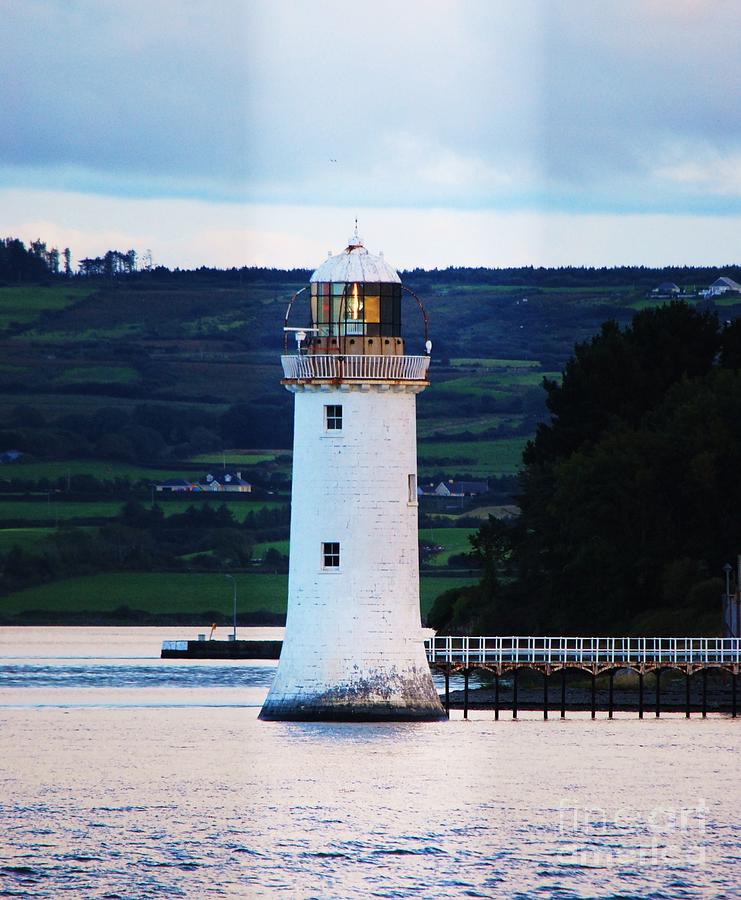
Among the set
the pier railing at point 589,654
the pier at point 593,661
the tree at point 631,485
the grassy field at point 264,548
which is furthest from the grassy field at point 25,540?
the pier railing at point 589,654

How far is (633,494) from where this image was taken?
289ft

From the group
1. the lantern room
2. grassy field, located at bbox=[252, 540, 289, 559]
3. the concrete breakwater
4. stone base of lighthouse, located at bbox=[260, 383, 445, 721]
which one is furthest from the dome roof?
grassy field, located at bbox=[252, 540, 289, 559]

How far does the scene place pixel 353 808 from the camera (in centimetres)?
5212

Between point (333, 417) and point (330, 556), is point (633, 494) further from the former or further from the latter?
point (330, 556)

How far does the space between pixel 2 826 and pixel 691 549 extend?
137 ft

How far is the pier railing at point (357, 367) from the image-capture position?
200 ft

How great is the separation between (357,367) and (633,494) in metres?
28.9

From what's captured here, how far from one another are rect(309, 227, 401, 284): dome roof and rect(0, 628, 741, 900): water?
429 inches

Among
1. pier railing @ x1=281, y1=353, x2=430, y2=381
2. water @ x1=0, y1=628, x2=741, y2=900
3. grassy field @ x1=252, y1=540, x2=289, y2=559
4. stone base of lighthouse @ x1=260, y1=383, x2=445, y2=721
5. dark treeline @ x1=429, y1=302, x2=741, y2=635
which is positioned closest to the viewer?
water @ x1=0, y1=628, x2=741, y2=900

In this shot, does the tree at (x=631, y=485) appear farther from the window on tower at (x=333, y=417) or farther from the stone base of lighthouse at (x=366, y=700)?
the window on tower at (x=333, y=417)

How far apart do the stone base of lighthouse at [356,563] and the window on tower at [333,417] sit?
34mm

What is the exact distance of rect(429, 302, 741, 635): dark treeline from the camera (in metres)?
86.2

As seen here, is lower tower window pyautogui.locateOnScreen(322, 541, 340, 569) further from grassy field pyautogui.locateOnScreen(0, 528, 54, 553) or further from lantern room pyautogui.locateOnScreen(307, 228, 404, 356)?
grassy field pyautogui.locateOnScreen(0, 528, 54, 553)

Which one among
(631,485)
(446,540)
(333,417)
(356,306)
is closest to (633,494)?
(631,485)
